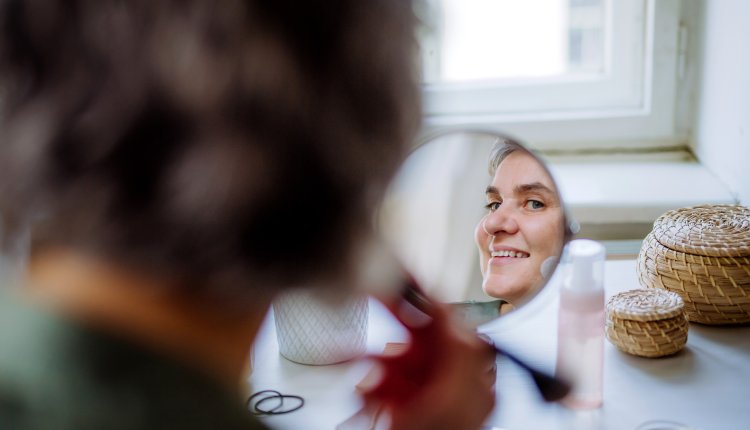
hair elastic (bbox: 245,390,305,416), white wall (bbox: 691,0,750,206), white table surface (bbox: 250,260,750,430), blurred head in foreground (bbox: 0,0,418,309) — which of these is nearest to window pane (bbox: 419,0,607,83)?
white wall (bbox: 691,0,750,206)

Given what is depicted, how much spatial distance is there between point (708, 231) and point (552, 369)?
0.89ft

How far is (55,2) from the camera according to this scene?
0.36 metres

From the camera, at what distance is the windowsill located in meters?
1.25

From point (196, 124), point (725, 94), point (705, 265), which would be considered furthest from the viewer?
point (725, 94)

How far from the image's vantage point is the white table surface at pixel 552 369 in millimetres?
789

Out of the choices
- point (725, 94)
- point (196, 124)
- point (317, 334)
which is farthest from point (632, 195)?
point (196, 124)

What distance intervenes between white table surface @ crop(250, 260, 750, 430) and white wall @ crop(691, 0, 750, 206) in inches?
14.3

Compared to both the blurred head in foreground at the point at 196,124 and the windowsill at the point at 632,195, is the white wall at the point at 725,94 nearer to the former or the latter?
the windowsill at the point at 632,195

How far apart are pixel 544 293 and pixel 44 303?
558 millimetres

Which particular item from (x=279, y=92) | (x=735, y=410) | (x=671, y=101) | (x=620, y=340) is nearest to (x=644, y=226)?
(x=671, y=101)

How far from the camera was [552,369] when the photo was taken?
0.88m

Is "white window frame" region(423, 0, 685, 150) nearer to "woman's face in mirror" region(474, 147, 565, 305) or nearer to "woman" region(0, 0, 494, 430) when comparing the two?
"woman's face in mirror" region(474, 147, 565, 305)

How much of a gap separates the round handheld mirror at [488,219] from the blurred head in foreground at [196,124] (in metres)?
0.35

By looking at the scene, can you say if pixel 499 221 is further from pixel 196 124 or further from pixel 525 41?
pixel 525 41
